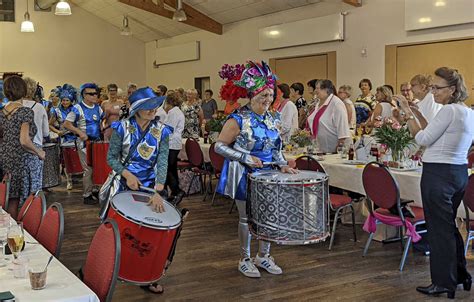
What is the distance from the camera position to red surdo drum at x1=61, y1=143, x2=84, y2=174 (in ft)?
27.3

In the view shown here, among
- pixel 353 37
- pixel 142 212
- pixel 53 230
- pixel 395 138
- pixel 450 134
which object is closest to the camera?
pixel 53 230

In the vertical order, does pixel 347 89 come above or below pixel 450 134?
above

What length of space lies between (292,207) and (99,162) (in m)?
4.14

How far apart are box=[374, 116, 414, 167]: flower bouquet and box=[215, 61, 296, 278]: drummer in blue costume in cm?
134

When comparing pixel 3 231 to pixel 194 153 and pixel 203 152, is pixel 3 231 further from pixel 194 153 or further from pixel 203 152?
pixel 203 152

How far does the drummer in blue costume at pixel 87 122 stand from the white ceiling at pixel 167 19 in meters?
5.46

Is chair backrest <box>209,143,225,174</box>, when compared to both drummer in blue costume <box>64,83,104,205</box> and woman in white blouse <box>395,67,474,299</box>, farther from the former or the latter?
woman in white blouse <box>395,67,474,299</box>

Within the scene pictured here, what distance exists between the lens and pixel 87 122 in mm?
7672

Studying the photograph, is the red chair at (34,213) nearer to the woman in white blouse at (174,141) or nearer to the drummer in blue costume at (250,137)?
the drummer in blue costume at (250,137)

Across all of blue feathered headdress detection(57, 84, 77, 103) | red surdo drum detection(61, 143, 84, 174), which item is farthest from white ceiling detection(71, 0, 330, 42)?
red surdo drum detection(61, 143, 84, 174)

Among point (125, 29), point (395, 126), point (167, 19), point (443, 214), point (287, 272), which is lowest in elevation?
point (287, 272)

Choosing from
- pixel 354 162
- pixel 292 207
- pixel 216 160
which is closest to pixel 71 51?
pixel 216 160

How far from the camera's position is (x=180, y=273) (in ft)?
15.3

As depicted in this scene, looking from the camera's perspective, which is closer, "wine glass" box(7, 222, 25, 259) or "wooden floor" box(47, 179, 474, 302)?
"wine glass" box(7, 222, 25, 259)
